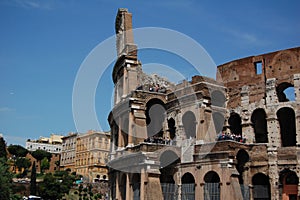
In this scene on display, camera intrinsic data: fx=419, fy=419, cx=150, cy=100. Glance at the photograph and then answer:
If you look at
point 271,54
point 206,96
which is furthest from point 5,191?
point 271,54

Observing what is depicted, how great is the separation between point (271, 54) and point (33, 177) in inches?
1521

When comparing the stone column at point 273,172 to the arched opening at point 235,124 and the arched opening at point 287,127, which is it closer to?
the arched opening at point 287,127

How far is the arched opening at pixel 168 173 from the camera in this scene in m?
27.7

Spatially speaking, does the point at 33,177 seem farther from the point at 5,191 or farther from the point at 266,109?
the point at 266,109

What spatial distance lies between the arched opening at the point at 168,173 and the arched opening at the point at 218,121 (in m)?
3.90

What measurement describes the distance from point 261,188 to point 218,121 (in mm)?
5708

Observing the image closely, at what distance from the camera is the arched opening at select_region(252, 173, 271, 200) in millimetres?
26500

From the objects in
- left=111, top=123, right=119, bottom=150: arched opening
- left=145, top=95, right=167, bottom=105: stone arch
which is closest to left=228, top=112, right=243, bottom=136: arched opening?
left=145, top=95, right=167, bottom=105: stone arch

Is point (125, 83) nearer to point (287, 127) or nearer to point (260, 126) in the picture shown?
point (260, 126)

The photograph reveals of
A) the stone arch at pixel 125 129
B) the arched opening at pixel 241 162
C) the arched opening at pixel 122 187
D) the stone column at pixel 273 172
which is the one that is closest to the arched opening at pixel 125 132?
the stone arch at pixel 125 129

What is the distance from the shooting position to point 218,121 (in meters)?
30.0

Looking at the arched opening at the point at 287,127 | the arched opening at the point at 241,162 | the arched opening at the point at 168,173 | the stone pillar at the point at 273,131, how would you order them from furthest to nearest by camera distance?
the arched opening at the point at 287,127 < the arched opening at the point at 168,173 < the arched opening at the point at 241,162 < the stone pillar at the point at 273,131

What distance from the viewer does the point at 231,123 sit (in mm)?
30578

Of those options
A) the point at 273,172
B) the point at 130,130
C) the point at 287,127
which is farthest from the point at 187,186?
the point at 287,127
